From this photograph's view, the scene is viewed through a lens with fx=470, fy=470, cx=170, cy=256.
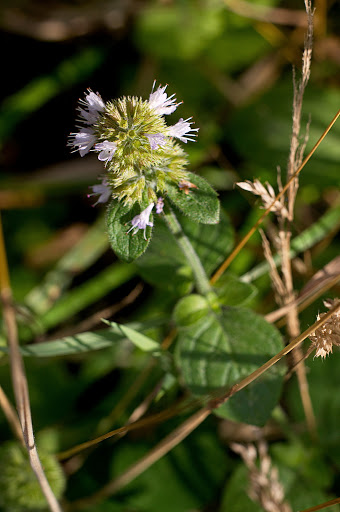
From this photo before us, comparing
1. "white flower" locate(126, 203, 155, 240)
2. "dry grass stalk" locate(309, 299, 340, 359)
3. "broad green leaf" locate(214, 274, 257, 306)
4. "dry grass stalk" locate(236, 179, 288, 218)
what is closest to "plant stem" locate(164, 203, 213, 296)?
"broad green leaf" locate(214, 274, 257, 306)

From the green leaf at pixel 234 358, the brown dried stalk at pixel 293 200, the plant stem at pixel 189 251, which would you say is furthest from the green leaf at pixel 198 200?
the green leaf at pixel 234 358

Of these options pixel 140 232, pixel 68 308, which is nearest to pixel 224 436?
pixel 68 308

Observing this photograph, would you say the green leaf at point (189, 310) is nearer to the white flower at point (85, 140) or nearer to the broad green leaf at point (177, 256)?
the broad green leaf at point (177, 256)

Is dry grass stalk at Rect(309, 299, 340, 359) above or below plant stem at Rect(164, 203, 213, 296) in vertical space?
below

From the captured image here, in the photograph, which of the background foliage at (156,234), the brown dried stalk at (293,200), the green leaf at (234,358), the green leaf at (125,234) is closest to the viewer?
the green leaf at (125,234)

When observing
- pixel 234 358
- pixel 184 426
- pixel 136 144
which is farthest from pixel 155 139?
pixel 184 426

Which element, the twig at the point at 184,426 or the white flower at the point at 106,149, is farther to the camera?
the twig at the point at 184,426

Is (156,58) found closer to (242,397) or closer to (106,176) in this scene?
(106,176)

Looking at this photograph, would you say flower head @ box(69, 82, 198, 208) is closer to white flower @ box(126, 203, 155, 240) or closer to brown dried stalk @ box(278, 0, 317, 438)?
white flower @ box(126, 203, 155, 240)
